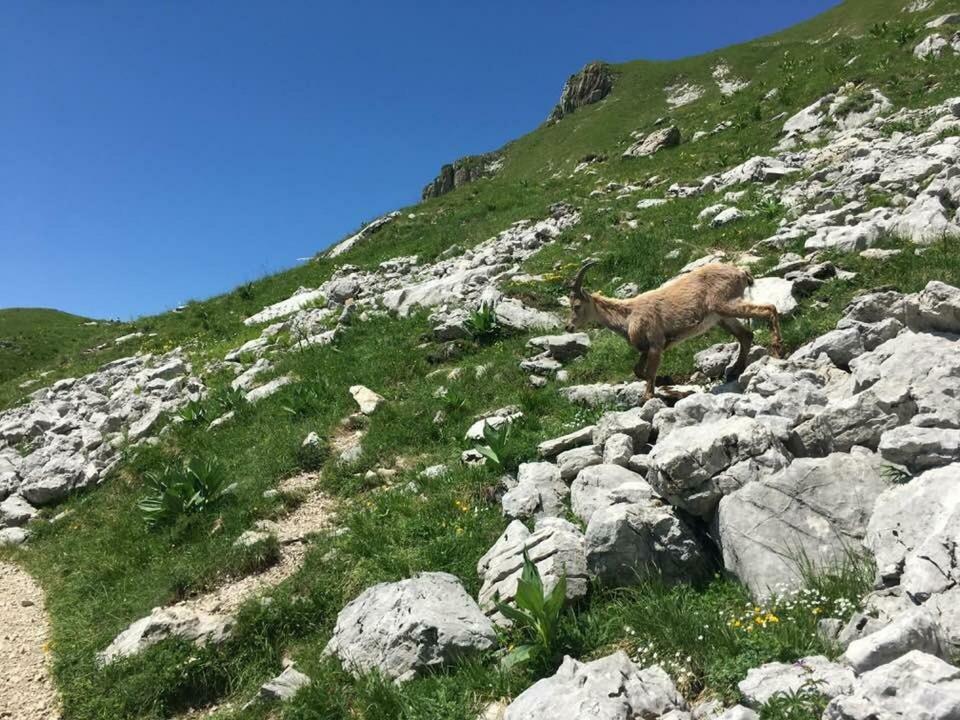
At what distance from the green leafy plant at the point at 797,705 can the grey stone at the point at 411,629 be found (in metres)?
2.42

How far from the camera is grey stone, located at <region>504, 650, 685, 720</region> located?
12.6 ft

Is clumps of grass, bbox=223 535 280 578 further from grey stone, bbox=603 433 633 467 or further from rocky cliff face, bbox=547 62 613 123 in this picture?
rocky cliff face, bbox=547 62 613 123

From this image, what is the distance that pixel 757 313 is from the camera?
869 cm

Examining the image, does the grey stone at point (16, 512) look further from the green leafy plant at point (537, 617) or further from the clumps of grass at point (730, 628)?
the clumps of grass at point (730, 628)

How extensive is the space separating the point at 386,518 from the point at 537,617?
3.48 meters

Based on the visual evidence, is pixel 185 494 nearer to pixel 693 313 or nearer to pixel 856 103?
pixel 693 313

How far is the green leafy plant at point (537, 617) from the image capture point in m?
4.79

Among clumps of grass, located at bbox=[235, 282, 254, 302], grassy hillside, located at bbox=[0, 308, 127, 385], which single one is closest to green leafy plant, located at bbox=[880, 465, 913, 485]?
clumps of grass, located at bbox=[235, 282, 254, 302]

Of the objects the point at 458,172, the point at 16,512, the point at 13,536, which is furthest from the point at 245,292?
the point at 458,172

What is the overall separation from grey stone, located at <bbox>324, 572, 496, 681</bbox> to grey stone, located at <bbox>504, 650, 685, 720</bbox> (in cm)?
100

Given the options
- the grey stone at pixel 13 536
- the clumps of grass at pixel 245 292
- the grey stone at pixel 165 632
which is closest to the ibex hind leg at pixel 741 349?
the grey stone at pixel 165 632

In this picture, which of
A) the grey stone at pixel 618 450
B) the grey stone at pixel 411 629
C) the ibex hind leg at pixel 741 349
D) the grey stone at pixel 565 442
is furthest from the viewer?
the ibex hind leg at pixel 741 349

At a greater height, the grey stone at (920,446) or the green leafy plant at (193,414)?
the green leafy plant at (193,414)

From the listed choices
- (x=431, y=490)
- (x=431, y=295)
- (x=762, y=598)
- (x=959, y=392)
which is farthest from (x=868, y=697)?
(x=431, y=295)
